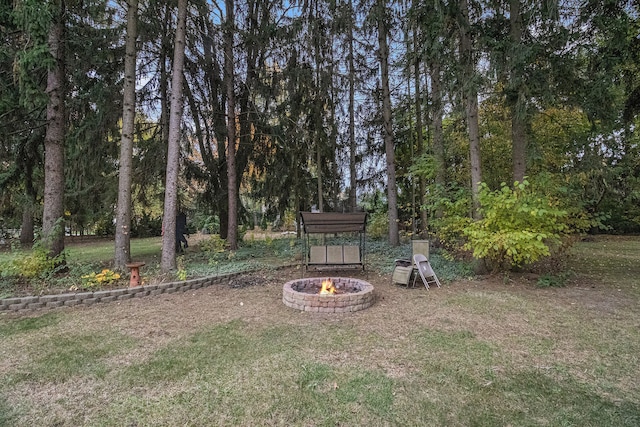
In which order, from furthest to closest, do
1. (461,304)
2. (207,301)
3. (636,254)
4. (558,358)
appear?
(636,254) < (207,301) < (461,304) < (558,358)

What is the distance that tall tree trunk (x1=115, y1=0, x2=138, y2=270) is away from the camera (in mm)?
6367

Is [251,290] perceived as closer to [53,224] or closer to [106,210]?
[53,224]

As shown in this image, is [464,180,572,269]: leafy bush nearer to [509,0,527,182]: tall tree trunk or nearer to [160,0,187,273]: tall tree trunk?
[509,0,527,182]: tall tree trunk

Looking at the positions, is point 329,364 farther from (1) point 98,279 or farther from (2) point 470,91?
(2) point 470,91

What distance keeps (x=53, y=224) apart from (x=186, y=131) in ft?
14.0

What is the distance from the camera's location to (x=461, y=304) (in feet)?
15.1

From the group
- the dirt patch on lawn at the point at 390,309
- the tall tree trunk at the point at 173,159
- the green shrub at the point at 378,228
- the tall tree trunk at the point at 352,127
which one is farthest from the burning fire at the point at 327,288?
the green shrub at the point at 378,228

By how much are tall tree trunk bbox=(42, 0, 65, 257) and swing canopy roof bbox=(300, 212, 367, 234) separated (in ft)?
15.2

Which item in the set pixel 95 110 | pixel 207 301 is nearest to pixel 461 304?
pixel 207 301

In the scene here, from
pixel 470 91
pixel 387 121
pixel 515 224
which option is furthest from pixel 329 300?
pixel 387 121

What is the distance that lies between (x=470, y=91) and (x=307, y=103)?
558 cm

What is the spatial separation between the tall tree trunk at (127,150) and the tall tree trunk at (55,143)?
1.02m

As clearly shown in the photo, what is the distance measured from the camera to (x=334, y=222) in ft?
21.3

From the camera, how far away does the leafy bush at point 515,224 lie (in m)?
4.88
